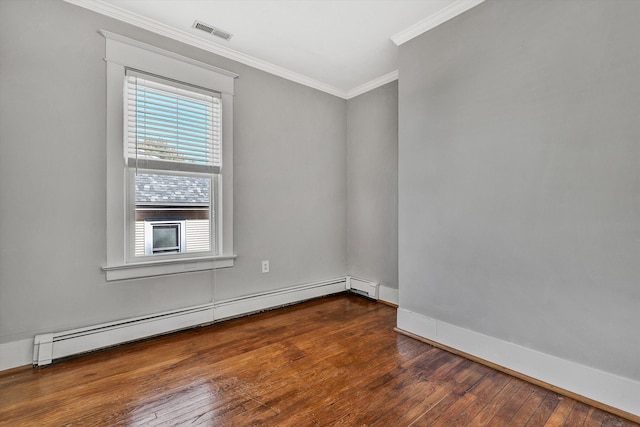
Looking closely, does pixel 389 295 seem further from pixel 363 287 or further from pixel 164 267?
pixel 164 267

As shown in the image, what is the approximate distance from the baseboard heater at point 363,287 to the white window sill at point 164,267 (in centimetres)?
156

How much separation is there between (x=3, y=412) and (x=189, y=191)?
5.60ft

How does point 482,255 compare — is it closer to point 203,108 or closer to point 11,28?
point 203,108

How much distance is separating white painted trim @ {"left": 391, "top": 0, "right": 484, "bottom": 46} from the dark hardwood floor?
250 centimetres

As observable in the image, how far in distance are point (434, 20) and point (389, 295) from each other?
→ 2.60 meters

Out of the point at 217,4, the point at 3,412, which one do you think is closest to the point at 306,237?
the point at 217,4

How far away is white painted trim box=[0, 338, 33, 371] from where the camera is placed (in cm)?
189

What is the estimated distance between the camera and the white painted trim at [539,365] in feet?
5.02

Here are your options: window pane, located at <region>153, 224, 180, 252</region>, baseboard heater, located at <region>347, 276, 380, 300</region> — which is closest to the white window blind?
window pane, located at <region>153, 224, 180, 252</region>

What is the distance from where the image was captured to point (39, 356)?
6.40 feet

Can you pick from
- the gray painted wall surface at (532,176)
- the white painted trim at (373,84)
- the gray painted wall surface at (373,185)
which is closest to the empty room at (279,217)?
the gray painted wall surface at (532,176)

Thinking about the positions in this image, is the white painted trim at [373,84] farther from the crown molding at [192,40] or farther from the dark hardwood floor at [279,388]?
the dark hardwood floor at [279,388]

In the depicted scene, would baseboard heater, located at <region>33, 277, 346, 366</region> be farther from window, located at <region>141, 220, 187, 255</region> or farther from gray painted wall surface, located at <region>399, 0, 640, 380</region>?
gray painted wall surface, located at <region>399, 0, 640, 380</region>

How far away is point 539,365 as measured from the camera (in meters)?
1.80
